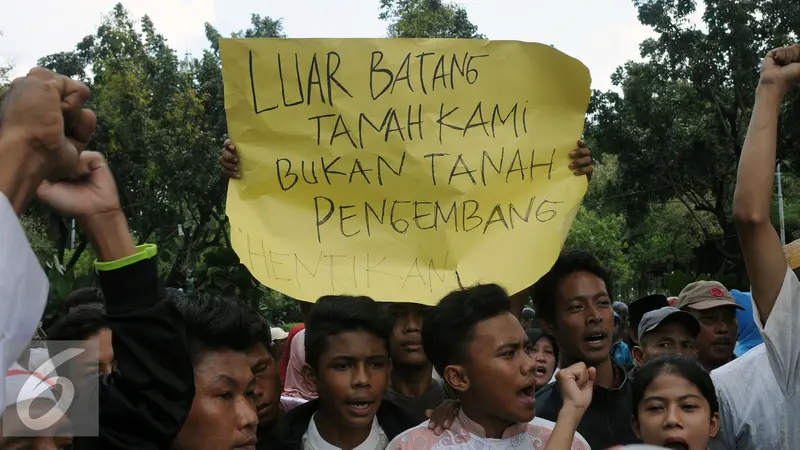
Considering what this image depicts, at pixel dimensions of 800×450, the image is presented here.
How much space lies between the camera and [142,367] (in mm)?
1841

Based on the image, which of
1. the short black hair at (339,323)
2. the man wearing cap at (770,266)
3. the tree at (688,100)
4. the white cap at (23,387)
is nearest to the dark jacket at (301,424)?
the short black hair at (339,323)

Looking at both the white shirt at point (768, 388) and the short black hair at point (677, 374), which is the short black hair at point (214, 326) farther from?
the white shirt at point (768, 388)

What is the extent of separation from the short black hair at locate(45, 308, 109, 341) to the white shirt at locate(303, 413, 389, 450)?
39.3 inches

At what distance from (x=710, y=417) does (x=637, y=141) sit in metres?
22.6

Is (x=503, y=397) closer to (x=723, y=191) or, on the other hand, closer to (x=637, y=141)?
(x=637, y=141)

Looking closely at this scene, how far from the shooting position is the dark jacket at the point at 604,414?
318cm

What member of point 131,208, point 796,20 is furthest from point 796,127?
point 131,208

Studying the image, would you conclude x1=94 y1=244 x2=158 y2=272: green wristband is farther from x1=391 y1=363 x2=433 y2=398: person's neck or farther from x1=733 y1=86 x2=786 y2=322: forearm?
x1=391 y1=363 x2=433 y2=398: person's neck

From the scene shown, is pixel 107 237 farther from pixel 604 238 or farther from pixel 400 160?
pixel 604 238

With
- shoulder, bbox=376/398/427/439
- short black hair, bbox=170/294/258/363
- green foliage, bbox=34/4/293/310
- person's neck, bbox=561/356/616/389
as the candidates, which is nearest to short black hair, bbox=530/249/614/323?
person's neck, bbox=561/356/616/389

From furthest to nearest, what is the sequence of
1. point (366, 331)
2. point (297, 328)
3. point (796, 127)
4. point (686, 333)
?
point (796, 127)
point (297, 328)
point (686, 333)
point (366, 331)

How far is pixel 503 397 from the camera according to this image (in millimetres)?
2773

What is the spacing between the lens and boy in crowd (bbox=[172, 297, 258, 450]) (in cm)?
228

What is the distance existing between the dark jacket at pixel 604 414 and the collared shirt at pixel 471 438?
1.23 feet
